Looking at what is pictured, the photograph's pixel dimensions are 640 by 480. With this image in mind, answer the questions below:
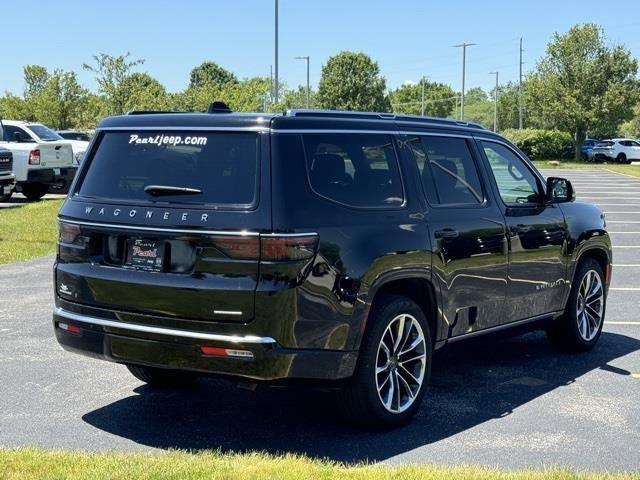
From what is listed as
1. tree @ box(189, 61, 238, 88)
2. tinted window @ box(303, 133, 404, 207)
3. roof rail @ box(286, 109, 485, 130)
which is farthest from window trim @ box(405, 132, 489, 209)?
tree @ box(189, 61, 238, 88)

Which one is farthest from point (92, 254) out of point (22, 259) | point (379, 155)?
point (22, 259)

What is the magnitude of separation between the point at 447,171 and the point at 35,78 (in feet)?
193

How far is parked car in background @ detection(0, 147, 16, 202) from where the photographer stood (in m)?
20.1

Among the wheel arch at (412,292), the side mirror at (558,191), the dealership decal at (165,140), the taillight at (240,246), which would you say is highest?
the dealership decal at (165,140)

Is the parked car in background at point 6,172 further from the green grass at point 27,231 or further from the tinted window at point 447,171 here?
the tinted window at point 447,171

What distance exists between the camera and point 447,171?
6023 mm

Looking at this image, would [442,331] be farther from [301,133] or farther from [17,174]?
[17,174]

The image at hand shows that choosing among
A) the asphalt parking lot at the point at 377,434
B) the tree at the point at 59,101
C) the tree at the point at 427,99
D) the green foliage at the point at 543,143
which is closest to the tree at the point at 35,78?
the tree at the point at 59,101

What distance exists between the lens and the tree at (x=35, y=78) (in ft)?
197

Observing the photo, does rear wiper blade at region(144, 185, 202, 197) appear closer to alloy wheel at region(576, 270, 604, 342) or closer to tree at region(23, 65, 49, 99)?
alloy wheel at region(576, 270, 604, 342)

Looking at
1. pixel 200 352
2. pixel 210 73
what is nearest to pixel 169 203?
pixel 200 352

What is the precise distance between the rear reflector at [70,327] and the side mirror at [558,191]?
3.74 meters

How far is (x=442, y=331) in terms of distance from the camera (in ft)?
18.9

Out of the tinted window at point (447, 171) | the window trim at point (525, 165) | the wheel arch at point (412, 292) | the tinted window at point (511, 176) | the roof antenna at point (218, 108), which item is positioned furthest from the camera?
the tinted window at point (511, 176)
